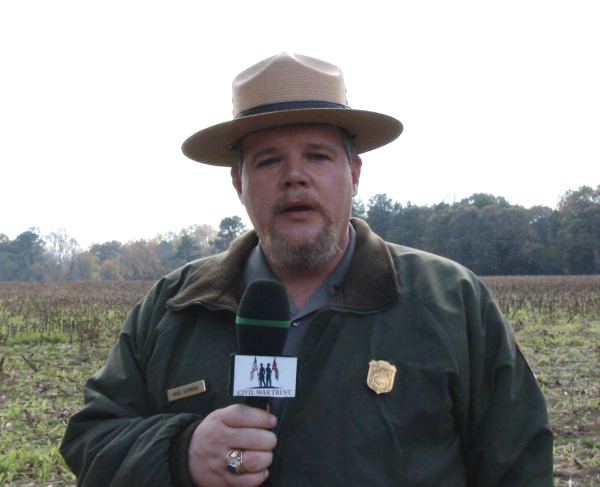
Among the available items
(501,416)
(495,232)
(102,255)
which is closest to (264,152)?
(501,416)

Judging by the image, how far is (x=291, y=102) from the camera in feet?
7.79

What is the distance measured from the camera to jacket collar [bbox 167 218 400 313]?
7.11 ft

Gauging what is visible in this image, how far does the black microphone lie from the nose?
2.22 ft

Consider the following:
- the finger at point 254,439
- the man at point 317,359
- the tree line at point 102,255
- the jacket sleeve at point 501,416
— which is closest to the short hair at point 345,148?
the man at point 317,359

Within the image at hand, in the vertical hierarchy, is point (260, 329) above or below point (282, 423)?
above

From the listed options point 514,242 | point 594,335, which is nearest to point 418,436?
point 594,335

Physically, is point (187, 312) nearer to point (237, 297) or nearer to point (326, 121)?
point (237, 297)

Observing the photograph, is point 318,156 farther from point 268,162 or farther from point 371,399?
point 371,399

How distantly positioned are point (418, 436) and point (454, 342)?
1.11 ft

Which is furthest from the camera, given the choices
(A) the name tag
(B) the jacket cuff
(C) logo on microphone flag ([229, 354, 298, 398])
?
(A) the name tag

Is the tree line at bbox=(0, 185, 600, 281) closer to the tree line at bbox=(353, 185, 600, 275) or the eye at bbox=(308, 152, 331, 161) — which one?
the tree line at bbox=(353, 185, 600, 275)

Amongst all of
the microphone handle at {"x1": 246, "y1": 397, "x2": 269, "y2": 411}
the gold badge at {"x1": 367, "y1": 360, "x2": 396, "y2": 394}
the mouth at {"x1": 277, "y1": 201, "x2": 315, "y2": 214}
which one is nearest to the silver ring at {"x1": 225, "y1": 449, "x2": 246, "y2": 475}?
the microphone handle at {"x1": 246, "y1": 397, "x2": 269, "y2": 411}

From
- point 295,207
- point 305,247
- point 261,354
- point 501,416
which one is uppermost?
point 295,207

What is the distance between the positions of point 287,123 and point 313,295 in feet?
2.28
